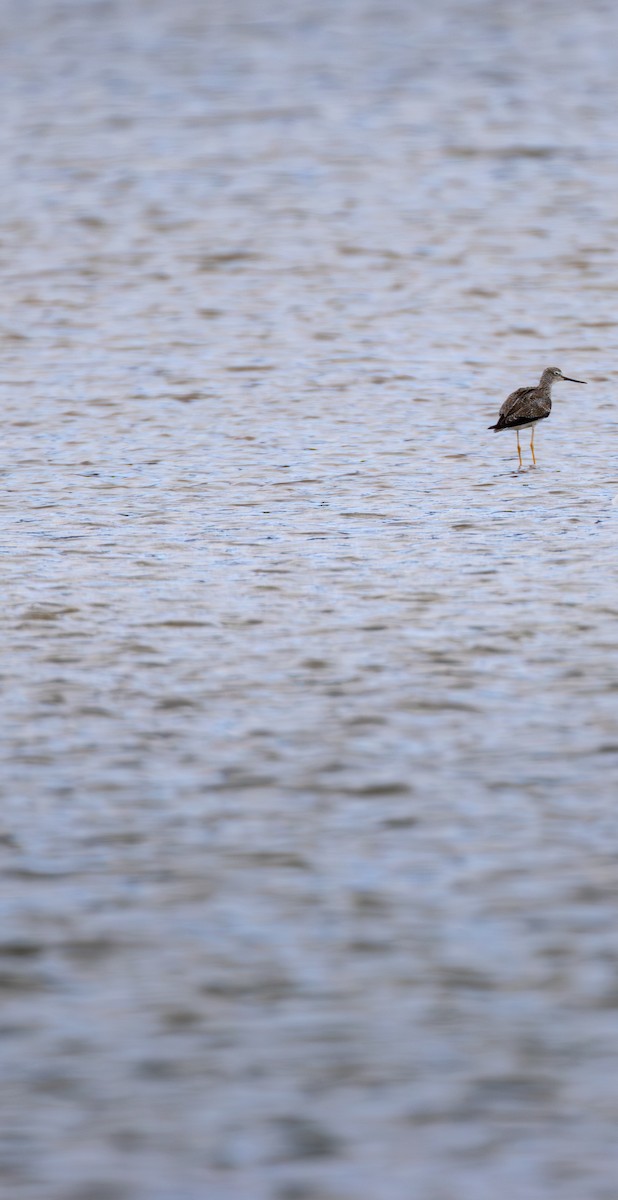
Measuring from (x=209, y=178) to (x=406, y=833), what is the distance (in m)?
17.5

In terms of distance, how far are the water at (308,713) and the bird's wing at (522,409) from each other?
309 millimetres

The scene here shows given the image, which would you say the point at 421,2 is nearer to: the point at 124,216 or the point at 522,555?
the point at 124,216

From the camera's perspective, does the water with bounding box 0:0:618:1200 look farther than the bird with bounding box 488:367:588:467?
No

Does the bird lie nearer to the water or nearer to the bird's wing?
the bird's wing

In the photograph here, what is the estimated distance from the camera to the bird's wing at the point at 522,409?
12.5m

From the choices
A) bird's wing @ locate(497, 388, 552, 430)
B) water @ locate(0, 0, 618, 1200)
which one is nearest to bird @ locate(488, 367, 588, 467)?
bird's wing @ locate(497, 388, 552, 430)

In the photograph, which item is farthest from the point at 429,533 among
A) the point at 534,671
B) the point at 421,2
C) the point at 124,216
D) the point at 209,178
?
the point at 421,2

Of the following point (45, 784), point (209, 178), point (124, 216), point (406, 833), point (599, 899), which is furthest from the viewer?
point (209, 178)

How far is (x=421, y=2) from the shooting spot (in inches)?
1345

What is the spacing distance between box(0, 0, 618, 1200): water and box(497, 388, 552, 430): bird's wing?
31cm

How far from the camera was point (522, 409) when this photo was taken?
12523 mm

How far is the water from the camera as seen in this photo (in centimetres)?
485

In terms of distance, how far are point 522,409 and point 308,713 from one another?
5578 mm

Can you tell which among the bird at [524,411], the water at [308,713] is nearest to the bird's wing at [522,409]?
the bird at [524,411]
